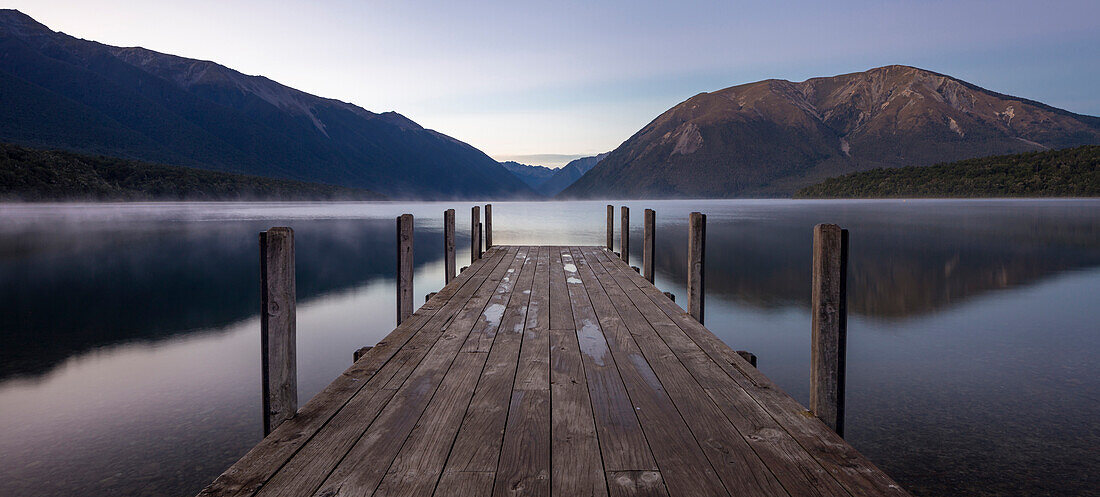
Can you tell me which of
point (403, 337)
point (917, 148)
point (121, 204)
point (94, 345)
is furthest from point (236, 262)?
point (917, 148)

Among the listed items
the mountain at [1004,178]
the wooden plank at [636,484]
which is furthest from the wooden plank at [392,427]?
the mountain at [1004,178]

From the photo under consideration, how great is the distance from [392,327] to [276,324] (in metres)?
Answer: 6.99

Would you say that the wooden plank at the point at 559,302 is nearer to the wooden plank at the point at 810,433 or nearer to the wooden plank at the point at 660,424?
the wooden plank at the point at 660,424

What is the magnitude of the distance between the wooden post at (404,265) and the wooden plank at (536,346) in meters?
1.48

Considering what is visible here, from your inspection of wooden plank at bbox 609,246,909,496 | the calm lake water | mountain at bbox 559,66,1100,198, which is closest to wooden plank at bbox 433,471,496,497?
wooden plank at bbox 609,246,909,496

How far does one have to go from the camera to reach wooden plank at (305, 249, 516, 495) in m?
2.17

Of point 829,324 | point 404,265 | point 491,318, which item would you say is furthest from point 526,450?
point 404,265

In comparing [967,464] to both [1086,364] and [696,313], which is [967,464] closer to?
[696,313]

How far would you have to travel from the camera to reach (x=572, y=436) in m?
2.61

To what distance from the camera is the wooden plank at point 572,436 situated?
2154 millimetres

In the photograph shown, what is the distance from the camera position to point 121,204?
73.6m

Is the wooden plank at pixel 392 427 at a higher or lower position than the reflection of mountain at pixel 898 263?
higher

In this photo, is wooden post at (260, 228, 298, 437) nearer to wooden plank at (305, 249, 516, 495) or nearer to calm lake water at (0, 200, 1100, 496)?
wooden plank at (305, 249, 516, 495)

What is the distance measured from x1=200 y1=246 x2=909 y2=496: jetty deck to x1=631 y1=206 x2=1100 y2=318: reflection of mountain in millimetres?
8217
